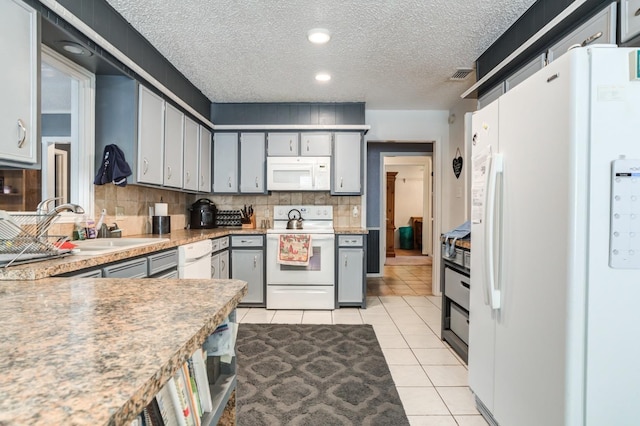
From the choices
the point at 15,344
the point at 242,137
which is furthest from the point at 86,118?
the point at 15,344

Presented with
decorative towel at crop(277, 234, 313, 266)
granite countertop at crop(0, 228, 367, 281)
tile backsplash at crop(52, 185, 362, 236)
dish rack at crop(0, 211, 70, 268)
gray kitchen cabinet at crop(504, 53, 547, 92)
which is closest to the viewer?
granite countertop at crop(0, 228, 367, 281)

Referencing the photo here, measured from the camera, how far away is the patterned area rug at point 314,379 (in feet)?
6.25

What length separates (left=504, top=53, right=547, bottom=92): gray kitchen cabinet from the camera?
221 centimetres

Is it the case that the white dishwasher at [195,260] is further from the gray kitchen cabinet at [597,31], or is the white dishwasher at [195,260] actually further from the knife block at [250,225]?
the gray kitchen cabinet at [597,31]

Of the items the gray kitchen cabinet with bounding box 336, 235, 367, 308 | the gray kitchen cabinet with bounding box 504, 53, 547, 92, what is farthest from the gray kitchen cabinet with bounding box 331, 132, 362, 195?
the gray kitchen cabinet with bounding box 504, 53, 547, 92

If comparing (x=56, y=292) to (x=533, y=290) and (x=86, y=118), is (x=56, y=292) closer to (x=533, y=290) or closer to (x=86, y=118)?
(x=533, y=290)

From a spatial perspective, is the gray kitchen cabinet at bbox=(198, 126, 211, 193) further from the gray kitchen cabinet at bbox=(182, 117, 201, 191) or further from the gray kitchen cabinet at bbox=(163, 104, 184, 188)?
the gray kitchen cabinet at bbox=(163, 104, 184, 188)

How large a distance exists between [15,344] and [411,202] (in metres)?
9.76

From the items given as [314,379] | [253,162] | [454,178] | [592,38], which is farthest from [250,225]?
[592,38]

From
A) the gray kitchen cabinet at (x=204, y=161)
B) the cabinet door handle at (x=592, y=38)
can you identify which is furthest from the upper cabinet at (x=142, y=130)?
the cabinet door handle at (x=592, y=38)

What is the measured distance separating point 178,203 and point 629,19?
4.13 meters

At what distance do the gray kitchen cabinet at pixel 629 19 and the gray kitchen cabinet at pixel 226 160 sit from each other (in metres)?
3.72

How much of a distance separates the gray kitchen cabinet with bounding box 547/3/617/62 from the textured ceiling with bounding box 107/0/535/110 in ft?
1.65

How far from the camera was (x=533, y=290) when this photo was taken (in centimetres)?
140
